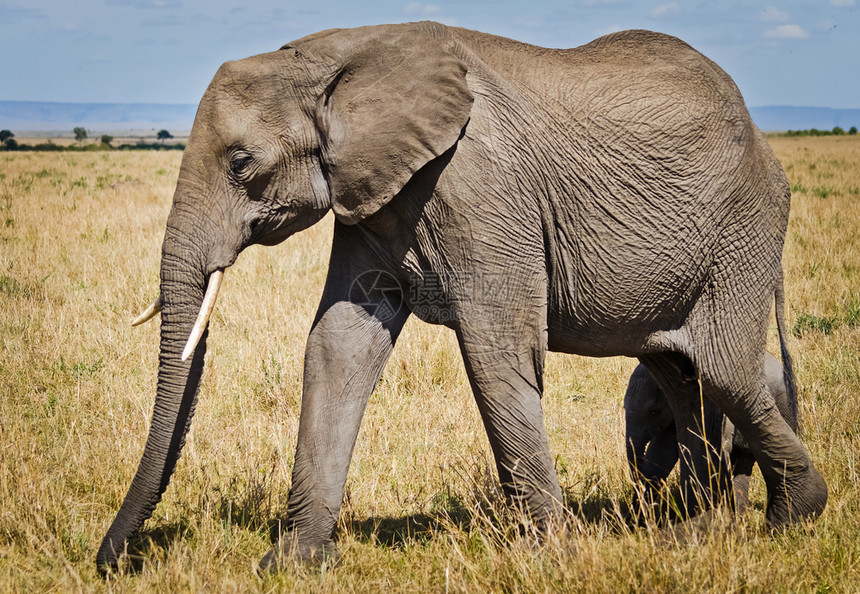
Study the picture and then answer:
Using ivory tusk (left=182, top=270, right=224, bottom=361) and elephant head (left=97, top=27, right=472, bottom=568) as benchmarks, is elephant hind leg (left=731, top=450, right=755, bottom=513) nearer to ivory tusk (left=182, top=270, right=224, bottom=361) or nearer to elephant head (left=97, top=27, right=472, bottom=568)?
elephant head (left=97, top=27, right=472, bottom=568)

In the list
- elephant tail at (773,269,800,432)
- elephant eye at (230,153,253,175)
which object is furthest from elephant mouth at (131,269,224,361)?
elephant tail at (773,269,800,432)

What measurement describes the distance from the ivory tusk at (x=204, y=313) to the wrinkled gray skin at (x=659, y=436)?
252 cm

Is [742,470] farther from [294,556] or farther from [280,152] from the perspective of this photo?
[280,152]

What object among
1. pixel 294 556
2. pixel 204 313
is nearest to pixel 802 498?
pixel 294 556

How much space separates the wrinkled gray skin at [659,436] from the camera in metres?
4.71

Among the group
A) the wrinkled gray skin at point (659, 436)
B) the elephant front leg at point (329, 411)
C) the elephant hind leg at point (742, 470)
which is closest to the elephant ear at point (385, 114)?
the elephant front leg at point (329, 411)

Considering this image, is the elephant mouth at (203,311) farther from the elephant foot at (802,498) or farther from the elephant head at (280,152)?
the elephant foot at (802,498)

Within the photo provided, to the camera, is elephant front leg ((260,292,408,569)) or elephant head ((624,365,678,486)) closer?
elephant front leg ((260,292,408,569))

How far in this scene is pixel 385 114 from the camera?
3.46 meters

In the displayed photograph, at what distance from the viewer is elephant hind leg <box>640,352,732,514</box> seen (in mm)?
4504

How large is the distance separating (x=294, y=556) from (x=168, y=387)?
960 millimetres

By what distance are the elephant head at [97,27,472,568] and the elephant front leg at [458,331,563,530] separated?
809 millimetres

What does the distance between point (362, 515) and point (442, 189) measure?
2.08 meters

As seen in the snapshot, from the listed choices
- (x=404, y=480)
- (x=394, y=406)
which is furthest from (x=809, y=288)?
(x=404, y=480)
